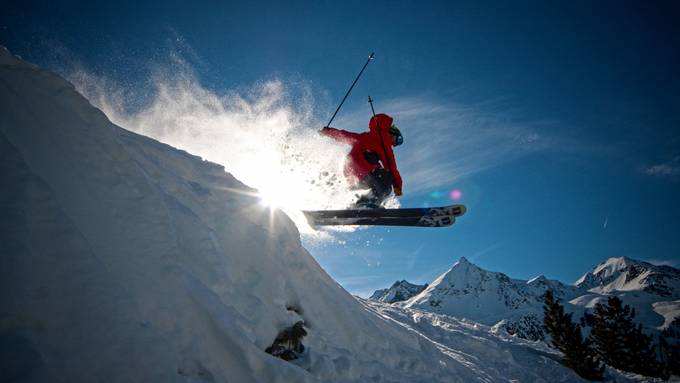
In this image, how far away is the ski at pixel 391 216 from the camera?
1034 cm

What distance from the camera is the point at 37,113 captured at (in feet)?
11.4

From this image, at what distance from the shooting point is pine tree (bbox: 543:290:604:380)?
10.7 m

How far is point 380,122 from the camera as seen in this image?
31.9 feet

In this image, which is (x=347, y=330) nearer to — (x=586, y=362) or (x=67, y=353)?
(x=67, y=353)

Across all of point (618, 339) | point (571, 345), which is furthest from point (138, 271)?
point (618, 339)

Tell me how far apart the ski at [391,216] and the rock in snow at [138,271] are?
402 cm

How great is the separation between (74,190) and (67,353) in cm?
178

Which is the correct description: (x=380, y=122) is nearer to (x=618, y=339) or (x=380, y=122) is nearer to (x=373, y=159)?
(x=373, y=159)

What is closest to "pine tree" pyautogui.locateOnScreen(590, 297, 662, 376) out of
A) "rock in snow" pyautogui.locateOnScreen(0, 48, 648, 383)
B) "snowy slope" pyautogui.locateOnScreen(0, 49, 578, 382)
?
"rock in snow" pyautogui.locateOnScreen(0, 48, 648, 383)

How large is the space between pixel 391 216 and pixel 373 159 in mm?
2303

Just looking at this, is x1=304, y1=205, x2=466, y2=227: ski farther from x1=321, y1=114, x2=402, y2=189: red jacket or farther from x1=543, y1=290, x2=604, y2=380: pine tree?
x1=543, y1=290, x2=604, y2=380: pine tree

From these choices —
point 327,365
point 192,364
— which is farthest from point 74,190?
point 327,365

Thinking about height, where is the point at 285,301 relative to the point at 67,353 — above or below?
above

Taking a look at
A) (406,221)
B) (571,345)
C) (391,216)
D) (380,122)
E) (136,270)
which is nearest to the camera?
(136,270)
